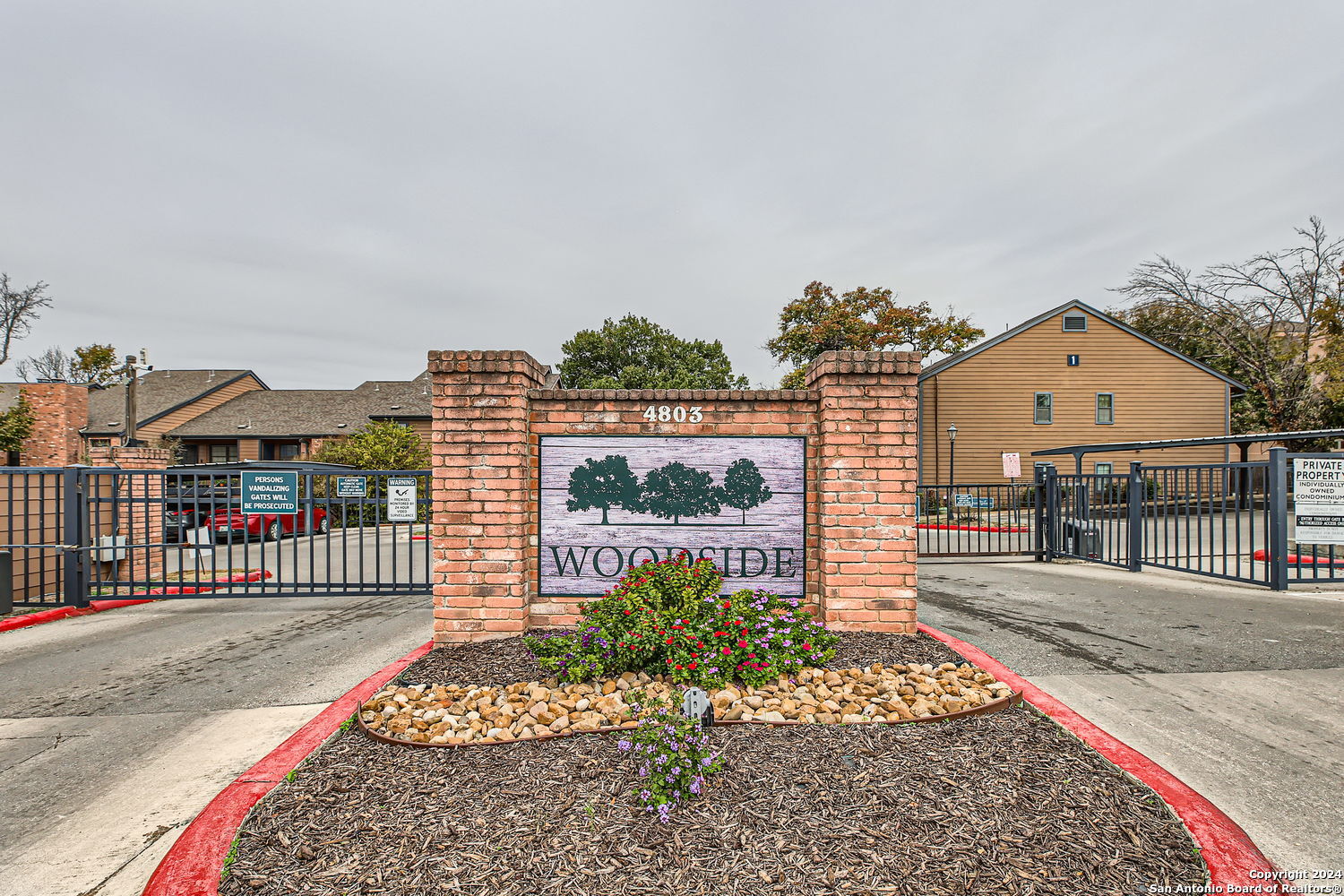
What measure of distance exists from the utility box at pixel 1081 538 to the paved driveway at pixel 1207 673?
1.89 meters

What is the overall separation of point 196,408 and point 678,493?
137 feet

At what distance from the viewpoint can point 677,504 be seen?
5.20 meters

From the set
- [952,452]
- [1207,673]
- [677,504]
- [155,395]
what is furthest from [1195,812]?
[155,395]

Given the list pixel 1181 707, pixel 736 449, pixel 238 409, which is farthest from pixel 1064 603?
pixel 238 409

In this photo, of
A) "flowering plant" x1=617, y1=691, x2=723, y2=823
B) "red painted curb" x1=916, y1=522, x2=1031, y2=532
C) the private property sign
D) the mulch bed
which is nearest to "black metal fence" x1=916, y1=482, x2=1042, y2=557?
"red painted curb" x1=916, y1=522, x2=1031, y2=532

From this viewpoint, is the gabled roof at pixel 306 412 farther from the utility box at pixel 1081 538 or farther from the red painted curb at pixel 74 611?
the utility box at pixel 1081 538

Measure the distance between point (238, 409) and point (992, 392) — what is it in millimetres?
42117

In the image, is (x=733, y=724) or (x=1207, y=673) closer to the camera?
(x=733, y=724)

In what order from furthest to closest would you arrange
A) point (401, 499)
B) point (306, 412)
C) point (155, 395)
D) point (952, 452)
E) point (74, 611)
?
point (155, 395), point (306, 412), point (952, 452), point (74, 611), point (401, 499)

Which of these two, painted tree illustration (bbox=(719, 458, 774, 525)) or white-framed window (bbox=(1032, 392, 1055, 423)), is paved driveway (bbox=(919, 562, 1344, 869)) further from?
white-framed window (bbox=(1032, 392, 1055, 423))

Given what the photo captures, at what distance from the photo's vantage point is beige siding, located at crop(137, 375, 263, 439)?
108 ft

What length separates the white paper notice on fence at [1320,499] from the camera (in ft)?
24.6

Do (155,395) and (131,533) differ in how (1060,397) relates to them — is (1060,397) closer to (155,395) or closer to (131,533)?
(131,533)

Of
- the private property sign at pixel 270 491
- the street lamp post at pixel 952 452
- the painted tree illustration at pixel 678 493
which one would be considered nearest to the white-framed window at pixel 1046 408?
the street lamp post at pixel 952 452
